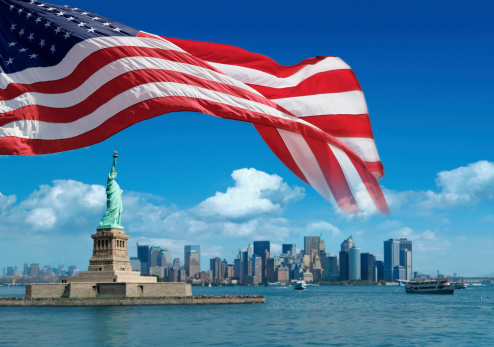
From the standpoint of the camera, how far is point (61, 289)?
8631 centimetres

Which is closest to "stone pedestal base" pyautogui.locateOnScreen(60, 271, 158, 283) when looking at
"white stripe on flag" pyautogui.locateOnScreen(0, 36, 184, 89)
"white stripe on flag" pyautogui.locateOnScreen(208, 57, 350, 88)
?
"white stripe on flag" pyautogui.locateOnScreen(208, 57, 350, 88)

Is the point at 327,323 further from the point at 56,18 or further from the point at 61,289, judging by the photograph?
the point at 56,18

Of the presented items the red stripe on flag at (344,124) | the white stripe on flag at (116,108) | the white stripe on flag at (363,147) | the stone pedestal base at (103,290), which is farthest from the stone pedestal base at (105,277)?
the white stripe on flag at (116,108)

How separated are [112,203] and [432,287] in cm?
10733

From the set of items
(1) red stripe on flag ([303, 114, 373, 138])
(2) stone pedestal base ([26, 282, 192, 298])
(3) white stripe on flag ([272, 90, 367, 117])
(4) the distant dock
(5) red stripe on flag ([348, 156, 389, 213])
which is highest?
(3) white stripe on flag ([272, 90, 367, 117])

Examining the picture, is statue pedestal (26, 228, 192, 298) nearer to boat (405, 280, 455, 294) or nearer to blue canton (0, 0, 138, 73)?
blue canton (0, 0, 138, 73)

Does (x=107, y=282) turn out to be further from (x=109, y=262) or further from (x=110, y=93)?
(x=110, y=93)

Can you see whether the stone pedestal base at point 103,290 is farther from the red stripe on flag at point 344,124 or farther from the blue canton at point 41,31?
the blue canton at point 41,31

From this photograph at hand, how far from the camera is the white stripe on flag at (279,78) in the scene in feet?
49.1

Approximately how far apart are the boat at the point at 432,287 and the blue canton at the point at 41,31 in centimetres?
16628

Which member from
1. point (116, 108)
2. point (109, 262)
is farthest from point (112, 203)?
point (116, 108)

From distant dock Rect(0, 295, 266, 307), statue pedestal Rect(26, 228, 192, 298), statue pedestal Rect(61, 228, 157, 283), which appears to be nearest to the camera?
distant dock Rect(0, 295, 266, 307)

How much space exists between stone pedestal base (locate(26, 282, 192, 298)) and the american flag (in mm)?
72574

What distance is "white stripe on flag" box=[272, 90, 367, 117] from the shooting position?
14.7 m
